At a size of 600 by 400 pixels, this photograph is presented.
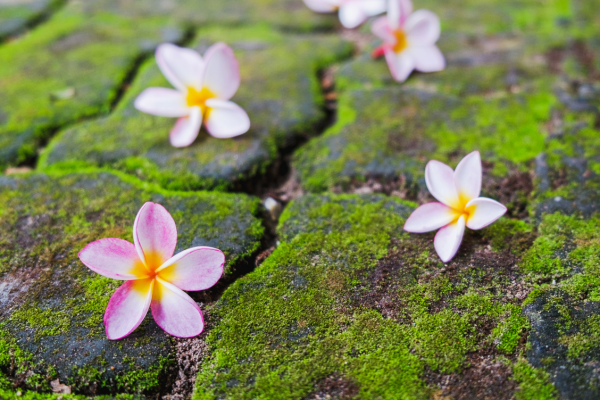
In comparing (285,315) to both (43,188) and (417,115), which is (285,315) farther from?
(417,115)

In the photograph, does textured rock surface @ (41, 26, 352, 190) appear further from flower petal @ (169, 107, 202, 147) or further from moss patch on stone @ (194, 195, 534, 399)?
moss patch on stone @ (194, 195, 534, 399)

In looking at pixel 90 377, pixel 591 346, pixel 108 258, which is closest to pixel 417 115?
pixel 591 346

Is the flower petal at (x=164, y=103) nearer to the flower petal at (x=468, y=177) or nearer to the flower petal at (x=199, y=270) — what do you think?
the flower petal at (x=199, y=270)

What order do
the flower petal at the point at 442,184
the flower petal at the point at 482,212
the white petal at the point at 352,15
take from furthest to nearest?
the white petal at the point at 352,15 → the flower petal at the point at 442,184 → the flower petal at the point at 482,212

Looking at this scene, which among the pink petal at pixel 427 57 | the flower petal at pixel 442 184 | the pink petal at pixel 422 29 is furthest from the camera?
the pink petal at pixel 427 57

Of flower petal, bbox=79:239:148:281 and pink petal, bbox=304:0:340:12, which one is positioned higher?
pink petal, bbox=304:0:340:12

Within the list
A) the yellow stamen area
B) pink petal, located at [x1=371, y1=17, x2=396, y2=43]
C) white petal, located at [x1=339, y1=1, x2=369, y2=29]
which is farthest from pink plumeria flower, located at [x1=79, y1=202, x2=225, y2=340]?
white petal, located at [x1=339, y1=1, x2=369, y2=29]

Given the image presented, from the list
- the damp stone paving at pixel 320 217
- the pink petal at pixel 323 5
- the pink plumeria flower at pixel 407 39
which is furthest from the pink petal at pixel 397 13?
the pink petal at pixel 323 5

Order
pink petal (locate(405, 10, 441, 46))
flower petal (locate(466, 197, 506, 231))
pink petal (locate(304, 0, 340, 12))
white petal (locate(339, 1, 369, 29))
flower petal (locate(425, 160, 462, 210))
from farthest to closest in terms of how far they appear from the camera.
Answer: pink petal (locate(304, 0, 340, 12)) < white petal (locate(339, 1, 369, 29)) < pink petal (locate(405, 10, 441, 46)) < flower petal (locate(425, 160, 462, 210)) < flower petal (locate(466, 197, 506, 231))
